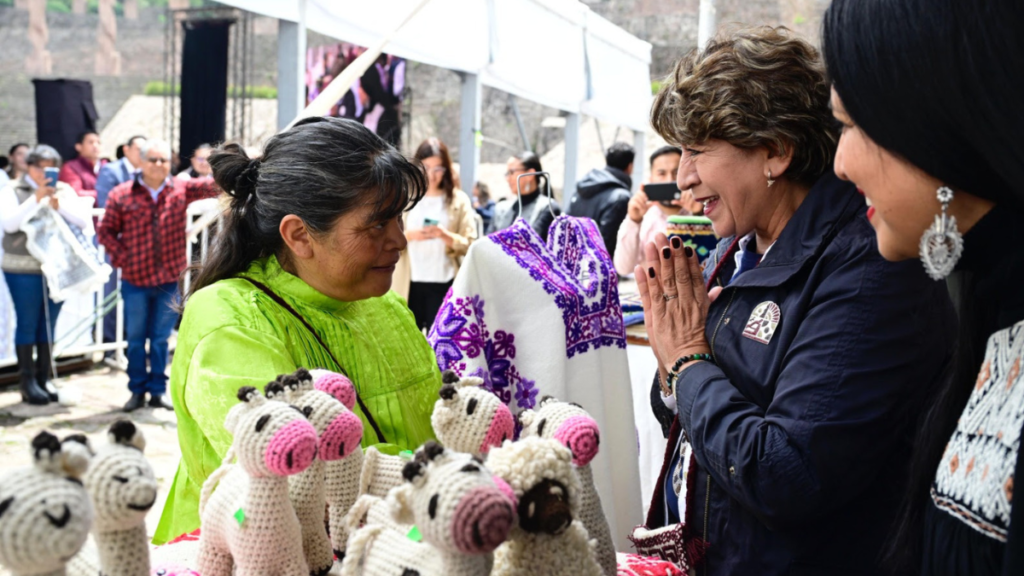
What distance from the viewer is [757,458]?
1.34 meters

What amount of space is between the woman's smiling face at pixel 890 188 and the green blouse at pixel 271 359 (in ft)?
2.96

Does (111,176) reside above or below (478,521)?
above

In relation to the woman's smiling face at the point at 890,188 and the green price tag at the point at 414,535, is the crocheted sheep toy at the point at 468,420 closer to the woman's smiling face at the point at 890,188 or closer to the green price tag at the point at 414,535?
the green price tag at the point at 414,535

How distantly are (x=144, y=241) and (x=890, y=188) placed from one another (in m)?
5.59

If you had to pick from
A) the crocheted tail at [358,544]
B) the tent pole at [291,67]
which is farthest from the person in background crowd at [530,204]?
the crocheted tail at [358,544]

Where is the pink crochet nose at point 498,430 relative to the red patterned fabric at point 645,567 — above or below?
above

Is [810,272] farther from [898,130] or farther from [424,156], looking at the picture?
[424,156]

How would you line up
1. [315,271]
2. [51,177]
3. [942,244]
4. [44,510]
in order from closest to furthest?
[44,510]
[942,244]
[315,271]
[51,177]

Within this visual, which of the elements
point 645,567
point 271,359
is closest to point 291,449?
point 271,359

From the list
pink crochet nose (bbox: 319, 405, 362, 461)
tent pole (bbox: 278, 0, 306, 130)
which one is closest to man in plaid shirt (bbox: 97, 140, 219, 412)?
tent pole (bbox: 278, 0, 306, 130)

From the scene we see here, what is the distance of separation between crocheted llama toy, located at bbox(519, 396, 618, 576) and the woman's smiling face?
0.46m

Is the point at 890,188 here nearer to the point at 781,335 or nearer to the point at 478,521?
the point at 781,335

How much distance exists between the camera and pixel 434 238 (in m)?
5.92

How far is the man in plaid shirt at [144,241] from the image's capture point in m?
5.77
